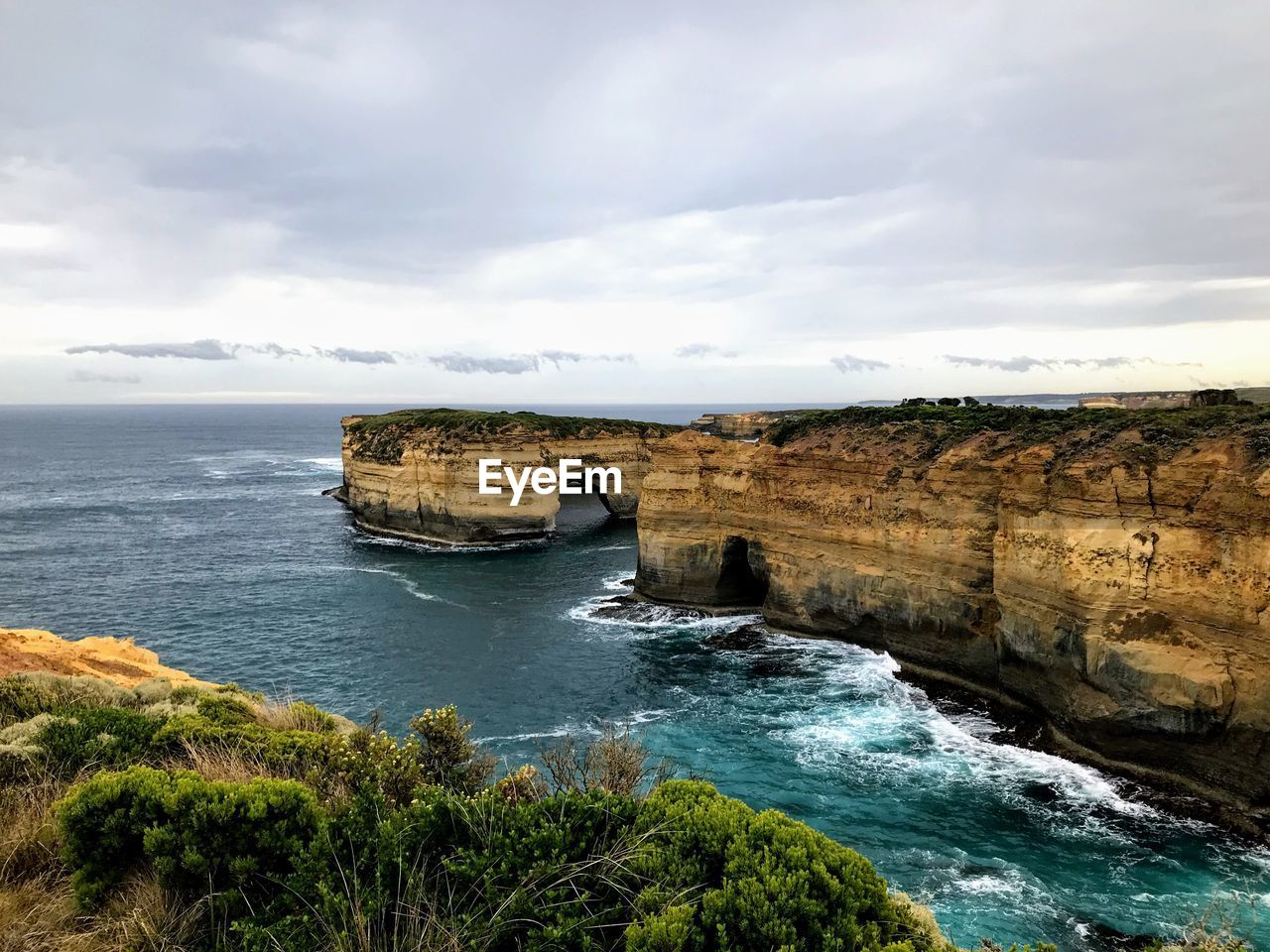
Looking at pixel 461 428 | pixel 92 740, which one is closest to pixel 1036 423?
pixel 92 740

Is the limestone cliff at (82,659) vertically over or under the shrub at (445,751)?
under

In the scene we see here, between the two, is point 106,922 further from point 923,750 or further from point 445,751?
point 923,750

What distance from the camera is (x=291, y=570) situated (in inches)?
1809

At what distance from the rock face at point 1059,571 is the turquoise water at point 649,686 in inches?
67.7

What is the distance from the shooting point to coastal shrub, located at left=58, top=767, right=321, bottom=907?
7.82 meters

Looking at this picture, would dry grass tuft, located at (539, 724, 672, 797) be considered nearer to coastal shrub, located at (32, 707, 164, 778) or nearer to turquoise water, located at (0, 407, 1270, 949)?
coastal shrub, located at (32, 707, 164, 778)

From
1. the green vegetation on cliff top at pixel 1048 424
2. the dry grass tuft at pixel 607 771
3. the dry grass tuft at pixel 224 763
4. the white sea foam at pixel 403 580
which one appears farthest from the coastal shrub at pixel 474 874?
the white sea foam at pixel 403 580

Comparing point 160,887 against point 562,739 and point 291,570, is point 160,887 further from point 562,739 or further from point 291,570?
point 291,570

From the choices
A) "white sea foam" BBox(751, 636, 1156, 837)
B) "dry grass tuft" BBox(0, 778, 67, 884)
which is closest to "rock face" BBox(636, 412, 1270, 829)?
"white sea foam" BBox(751, 636, 1156, 837)

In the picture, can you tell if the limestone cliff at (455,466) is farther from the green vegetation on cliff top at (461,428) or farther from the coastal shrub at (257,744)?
the coastal shrub at (257,744)

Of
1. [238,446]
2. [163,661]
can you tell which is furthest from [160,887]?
[238,446]

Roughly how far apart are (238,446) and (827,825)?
15774 cm

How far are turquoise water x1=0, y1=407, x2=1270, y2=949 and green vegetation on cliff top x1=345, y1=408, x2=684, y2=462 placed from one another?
7.61 metres

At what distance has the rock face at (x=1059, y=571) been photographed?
18578 mm
